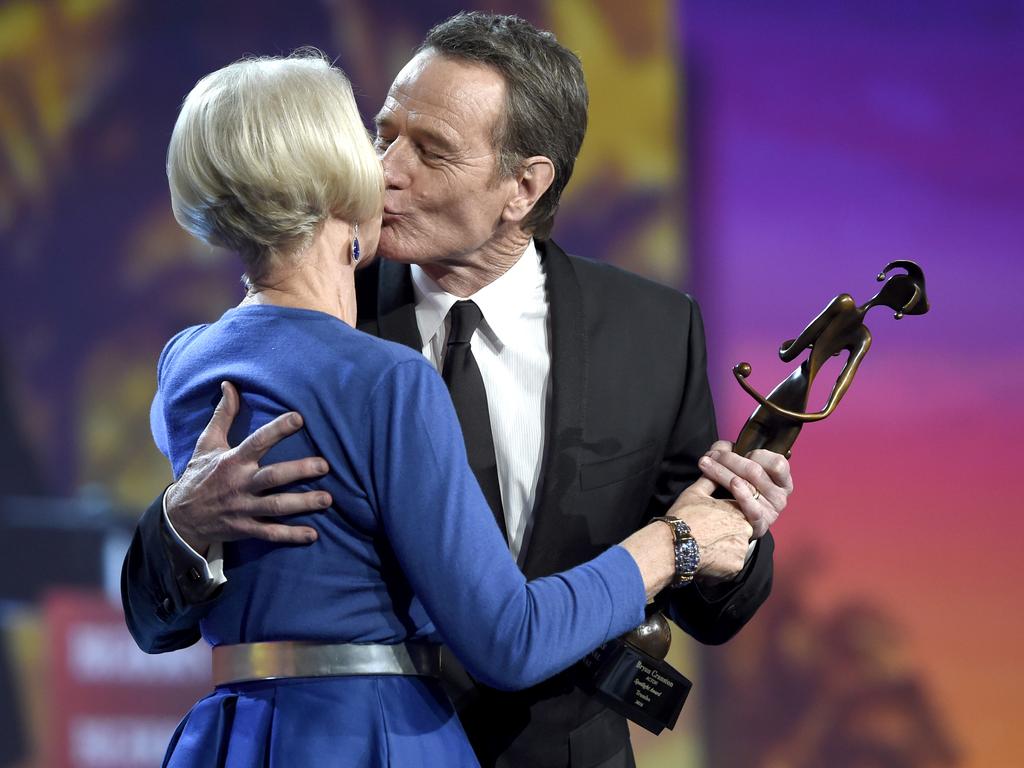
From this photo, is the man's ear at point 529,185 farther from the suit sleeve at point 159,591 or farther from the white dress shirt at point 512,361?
the suit sleeve at point 159,591

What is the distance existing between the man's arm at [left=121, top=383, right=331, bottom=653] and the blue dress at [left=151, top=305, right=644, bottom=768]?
0.02 metres

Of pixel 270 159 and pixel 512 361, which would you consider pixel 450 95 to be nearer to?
pixel 512 361

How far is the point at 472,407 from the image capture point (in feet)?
5.40

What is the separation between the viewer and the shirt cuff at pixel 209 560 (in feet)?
4.11

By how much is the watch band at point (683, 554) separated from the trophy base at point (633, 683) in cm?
14

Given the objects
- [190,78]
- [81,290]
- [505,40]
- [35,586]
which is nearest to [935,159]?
[505,40]

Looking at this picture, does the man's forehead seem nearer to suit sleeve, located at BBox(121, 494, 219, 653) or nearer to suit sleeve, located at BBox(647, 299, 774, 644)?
suit sleeve, located at BBox(647, 299, 774, 644)

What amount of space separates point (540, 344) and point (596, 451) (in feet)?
0.59

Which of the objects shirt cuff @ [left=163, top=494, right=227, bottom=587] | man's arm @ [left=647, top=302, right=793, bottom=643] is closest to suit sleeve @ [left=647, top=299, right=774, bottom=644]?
man's arm @ [left=647, top=302, right=793, bottom=643]

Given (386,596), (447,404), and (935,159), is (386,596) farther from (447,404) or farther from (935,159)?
(935,159)

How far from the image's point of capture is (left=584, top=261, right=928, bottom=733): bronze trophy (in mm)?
1486

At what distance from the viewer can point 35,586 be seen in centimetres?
325

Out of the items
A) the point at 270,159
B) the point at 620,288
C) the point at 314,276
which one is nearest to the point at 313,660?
the point at 314,276

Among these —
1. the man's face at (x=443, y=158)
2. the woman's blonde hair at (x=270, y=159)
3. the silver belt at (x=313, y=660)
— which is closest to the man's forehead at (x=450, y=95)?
the man's face at (x=443, y=158)
